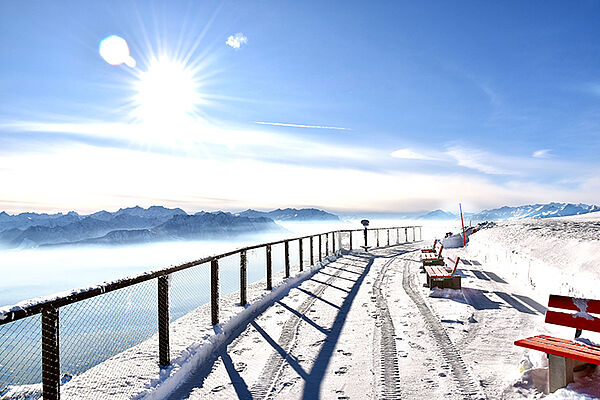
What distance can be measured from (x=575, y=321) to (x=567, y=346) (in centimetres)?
40

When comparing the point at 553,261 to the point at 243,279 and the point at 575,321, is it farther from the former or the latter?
the point at 243,279

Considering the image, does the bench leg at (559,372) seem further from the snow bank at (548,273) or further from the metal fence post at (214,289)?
the metal fence post at (214,289)

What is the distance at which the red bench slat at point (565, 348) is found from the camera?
301 centimetres

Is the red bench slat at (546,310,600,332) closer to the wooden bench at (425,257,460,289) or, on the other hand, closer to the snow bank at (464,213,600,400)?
the snow bank at (464,213,600,400)

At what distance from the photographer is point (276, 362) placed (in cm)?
447

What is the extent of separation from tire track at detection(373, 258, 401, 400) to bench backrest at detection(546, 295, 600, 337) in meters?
1.76

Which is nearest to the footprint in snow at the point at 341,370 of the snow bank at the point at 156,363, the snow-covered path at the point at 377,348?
the snow-covered path at the point at 377,348

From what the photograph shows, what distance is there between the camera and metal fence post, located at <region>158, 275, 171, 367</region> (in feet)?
13.7

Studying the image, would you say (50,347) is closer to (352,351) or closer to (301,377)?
(301,377)

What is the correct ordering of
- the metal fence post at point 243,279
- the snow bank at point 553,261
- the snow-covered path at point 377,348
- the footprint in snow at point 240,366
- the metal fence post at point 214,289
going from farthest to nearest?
1. the metal fence post at point 243,279
2. the snow bank at point 553,261
3. the metal fence post at point 214,289
4. the footprint in snow at point 240,366
5. the snow-covered path at point 377,348

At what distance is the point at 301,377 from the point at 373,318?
2.57 m

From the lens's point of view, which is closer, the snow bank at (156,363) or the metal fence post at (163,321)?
the snow bank at (156,363)

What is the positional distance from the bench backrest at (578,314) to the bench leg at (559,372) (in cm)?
45

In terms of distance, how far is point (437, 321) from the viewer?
19.6ft
